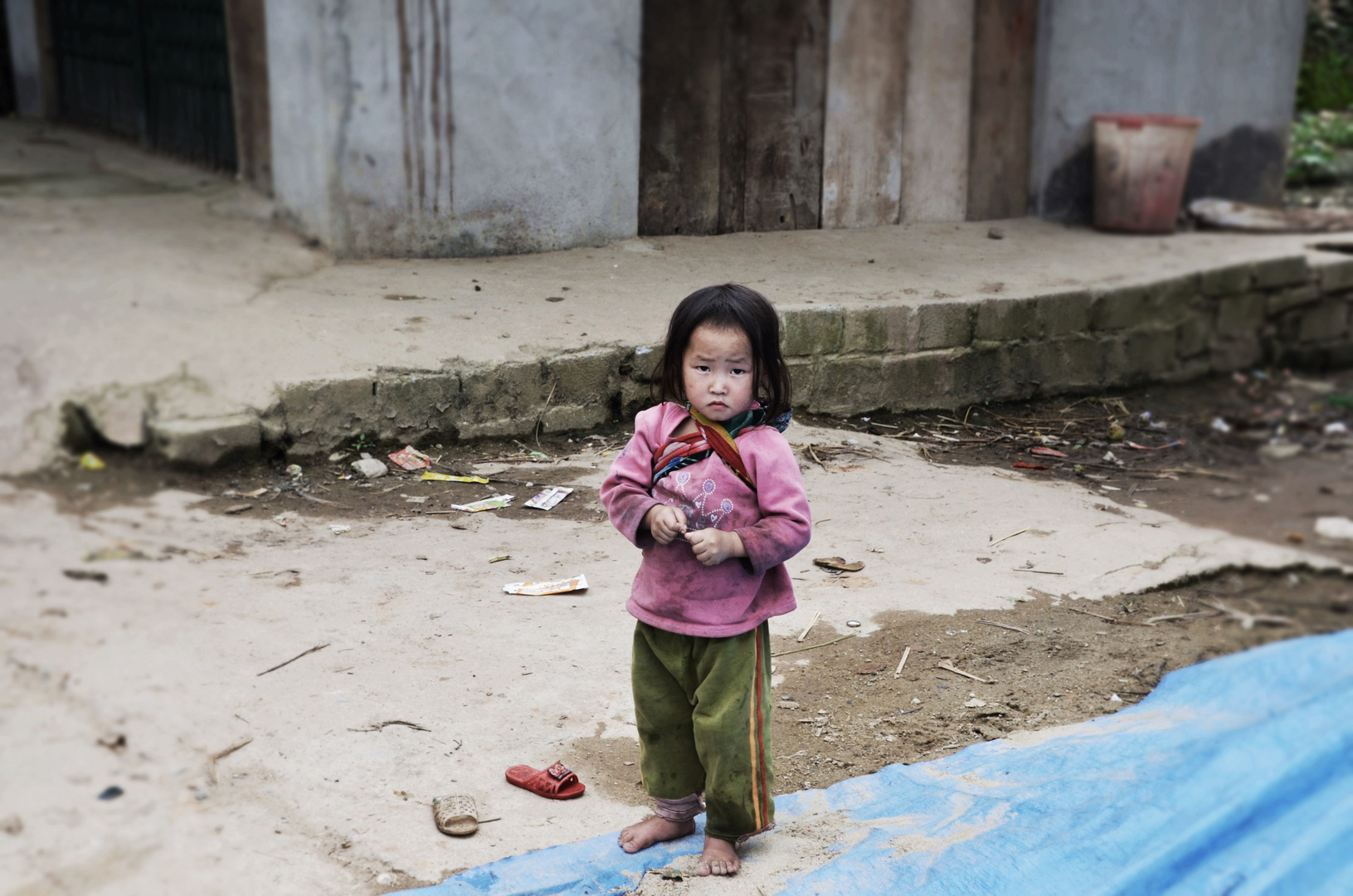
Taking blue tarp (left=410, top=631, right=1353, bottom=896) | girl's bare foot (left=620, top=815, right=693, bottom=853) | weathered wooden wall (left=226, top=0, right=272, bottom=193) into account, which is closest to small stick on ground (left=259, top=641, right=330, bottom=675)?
blue tarp (left=410, top=631, right=1353, bottom=896)

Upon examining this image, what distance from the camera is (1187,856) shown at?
1.81m

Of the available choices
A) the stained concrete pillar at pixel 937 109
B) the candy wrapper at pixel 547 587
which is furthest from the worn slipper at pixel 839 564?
the stained concrete pillar at pixel 937 109

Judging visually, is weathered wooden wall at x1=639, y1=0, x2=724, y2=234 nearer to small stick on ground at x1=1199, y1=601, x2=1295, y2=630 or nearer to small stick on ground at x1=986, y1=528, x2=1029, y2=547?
small stick on ground at x1=986, y1=528, x2=1029, y2=547

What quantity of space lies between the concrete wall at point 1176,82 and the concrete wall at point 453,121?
2.78 meters

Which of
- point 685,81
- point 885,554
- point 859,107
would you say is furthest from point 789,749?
point 859,107

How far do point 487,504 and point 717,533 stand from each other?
72.8 inches

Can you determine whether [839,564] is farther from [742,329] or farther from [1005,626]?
[742,329]

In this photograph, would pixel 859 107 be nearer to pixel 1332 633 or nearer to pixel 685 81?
pixel 685 81

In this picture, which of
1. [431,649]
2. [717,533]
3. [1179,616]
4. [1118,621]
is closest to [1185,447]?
[1179,616]

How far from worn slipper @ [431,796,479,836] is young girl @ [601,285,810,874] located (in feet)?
1.16

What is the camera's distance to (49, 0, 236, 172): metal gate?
581 centimetres

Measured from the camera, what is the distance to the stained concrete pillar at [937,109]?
6047 mm

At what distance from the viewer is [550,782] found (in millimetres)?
2064

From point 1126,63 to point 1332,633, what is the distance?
5126 mm
